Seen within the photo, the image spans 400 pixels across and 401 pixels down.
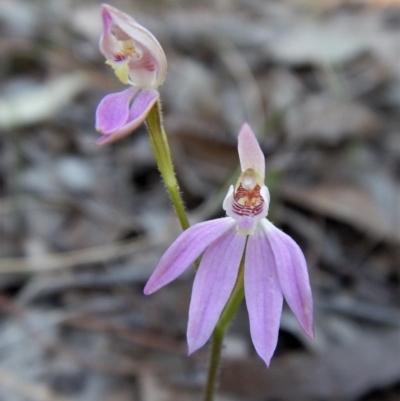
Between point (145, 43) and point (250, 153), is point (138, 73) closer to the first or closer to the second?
point (145, 43)

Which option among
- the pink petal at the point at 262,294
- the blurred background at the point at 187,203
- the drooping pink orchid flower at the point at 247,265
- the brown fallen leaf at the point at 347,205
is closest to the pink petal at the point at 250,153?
the drooping pink orchid flower at the point at 247,265

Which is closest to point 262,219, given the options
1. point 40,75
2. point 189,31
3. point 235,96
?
point 235,96

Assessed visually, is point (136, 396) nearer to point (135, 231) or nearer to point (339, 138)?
point (135, 231)

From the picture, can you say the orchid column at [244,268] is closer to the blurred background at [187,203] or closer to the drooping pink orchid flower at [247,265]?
the drooping pink orchid flower at [247,265]

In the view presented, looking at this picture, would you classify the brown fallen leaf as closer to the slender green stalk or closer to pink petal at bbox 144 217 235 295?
the slender green stalk

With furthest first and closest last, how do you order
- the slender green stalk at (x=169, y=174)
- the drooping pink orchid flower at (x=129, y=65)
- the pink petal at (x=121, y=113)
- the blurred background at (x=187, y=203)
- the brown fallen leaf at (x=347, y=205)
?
the brown fallen leaf at (x=347, y=205)
the blurred background at (x=187, y=203)
the slender green stalk at (x=169, y=174)
the drooping pink orchid flower at (x=129, y=65)
the pink petal at (x=121, y=113)

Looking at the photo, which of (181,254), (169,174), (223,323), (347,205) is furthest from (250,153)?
(347,205)
